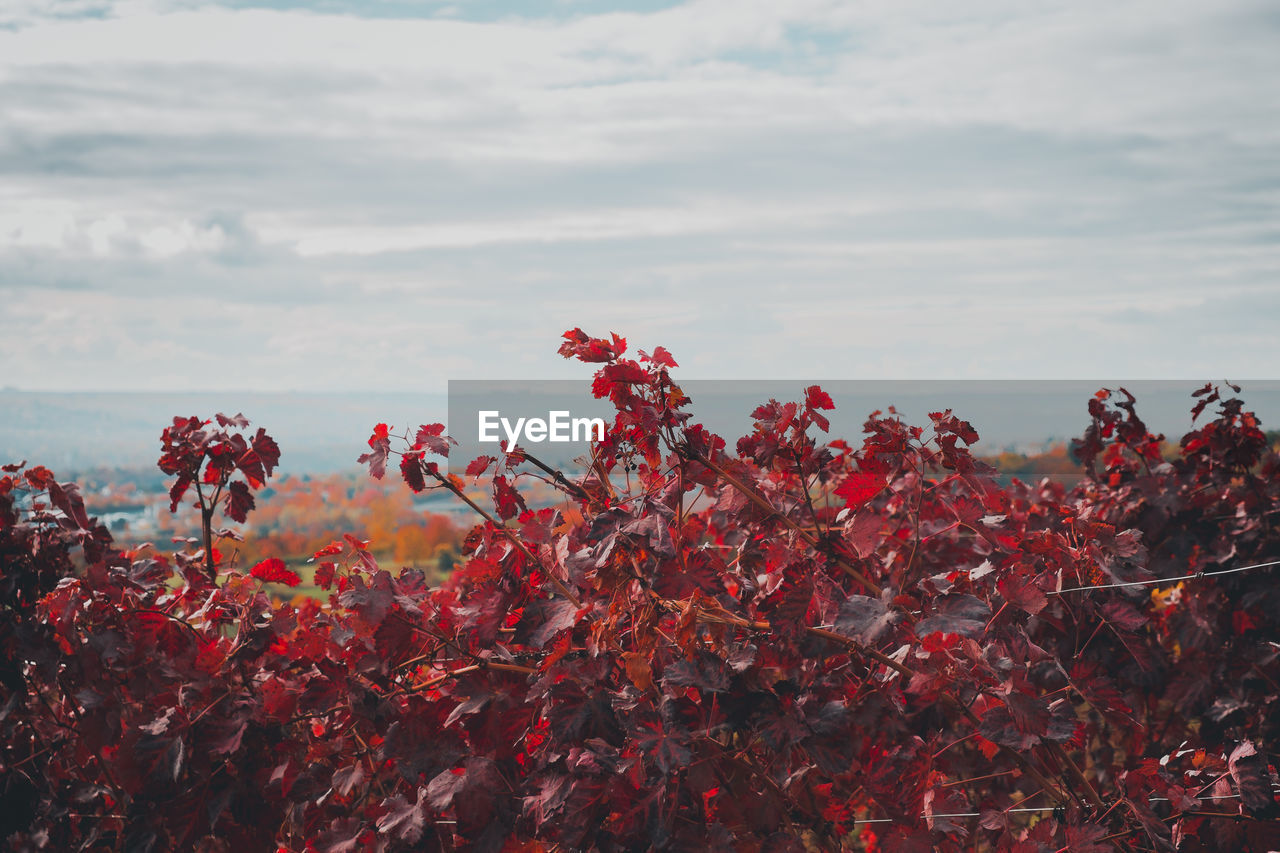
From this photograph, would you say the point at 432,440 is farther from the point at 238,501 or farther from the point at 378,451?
the point at 238,501

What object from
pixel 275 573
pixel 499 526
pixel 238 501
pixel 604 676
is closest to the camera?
pixel 604 676

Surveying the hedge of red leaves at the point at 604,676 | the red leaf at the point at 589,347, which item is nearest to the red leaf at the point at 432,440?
the hedge of red leaves at the point at 604,676

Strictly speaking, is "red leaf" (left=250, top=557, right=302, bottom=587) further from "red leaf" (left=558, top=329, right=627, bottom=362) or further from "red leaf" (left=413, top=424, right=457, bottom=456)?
"red leaf" (left=558, top=329, right=627, bottom=362)

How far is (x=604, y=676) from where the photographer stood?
2045mm

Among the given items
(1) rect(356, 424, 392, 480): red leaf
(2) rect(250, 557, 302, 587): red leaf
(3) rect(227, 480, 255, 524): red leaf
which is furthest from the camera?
(3) rect(227, 480, 255, 524): red leaf

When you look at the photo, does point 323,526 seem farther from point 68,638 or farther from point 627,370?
point 627,370

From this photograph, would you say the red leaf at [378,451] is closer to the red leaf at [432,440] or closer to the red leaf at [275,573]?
the red leaf at [432,440]

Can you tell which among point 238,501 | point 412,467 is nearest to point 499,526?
point 412,467

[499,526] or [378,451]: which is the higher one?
[378,451]

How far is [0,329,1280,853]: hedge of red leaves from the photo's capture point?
2.03 m

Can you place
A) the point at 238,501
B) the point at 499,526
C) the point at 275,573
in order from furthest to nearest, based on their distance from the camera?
the point at 238,501 < the point at 275,573 < the point at 499,526

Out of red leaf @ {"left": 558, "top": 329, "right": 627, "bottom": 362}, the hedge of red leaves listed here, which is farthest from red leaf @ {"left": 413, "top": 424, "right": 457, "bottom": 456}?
red leaf @ {"left": 558, "top": 329, "right": 627, "bottom": 362}

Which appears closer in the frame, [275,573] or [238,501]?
[275,573]

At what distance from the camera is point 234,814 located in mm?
2508
